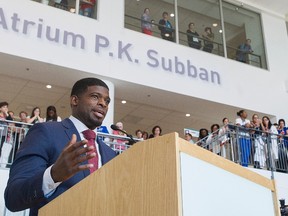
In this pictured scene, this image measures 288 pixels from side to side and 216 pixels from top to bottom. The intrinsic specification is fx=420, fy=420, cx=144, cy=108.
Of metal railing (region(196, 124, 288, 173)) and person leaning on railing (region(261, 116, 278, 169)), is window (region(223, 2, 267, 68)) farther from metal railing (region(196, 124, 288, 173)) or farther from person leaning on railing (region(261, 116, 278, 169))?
metal railing (region(196, 124, 288, 173))

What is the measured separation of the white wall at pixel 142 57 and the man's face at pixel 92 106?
767cm

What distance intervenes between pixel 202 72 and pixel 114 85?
280 cm

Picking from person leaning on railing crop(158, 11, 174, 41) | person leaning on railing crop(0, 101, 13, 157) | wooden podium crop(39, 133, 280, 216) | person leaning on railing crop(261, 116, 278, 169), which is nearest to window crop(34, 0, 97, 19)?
person leaning on railing crop(158, 11, 174, 41)

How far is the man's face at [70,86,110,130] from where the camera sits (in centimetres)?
212

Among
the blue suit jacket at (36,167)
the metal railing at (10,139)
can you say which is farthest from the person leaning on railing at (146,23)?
the blue suit jacket at (36,167)

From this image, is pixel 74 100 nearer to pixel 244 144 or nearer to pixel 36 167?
pixel 36 167

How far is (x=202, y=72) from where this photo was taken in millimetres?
12289

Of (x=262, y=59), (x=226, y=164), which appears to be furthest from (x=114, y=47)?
(x=226, y=164)

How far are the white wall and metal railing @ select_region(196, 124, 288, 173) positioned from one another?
2.59 m

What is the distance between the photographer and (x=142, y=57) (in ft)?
37.2

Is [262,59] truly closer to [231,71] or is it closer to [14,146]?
[231,71]

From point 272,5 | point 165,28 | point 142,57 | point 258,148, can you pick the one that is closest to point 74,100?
point 258,148

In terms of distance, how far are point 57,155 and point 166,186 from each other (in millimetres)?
859

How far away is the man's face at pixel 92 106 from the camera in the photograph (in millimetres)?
2119
